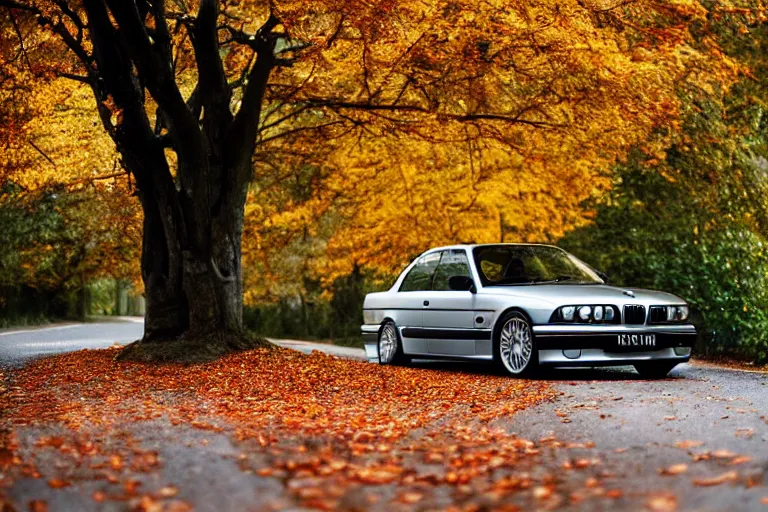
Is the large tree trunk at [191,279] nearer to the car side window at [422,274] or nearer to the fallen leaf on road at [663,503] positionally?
the car side window at [422,274]

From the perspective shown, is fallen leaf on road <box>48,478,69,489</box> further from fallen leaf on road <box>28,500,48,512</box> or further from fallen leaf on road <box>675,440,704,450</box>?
fallen leaf on road <box>675,440,704,450</box>

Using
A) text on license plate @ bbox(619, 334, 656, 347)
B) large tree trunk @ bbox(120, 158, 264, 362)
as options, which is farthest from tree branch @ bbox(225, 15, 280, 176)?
text on license plate @ bbox(619, 334, 656, 347)

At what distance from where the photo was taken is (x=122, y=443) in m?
7.09

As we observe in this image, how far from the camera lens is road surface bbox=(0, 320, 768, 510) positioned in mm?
5491

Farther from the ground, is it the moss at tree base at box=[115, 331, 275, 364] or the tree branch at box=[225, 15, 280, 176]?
the tree branch at box=[225, 15, 280, 176]

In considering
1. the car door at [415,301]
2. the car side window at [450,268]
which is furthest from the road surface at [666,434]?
the car door at [415,301]

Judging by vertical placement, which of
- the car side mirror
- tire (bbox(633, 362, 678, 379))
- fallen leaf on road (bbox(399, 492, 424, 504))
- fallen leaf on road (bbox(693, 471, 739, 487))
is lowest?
fallen leaf on road (bbox(399, 492, 424, 504))

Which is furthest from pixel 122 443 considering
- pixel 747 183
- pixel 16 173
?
pixel 16 173

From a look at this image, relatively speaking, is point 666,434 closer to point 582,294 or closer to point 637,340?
point 637,340

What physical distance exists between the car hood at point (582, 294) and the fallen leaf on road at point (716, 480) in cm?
574

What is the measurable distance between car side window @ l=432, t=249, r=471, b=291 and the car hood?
87cm

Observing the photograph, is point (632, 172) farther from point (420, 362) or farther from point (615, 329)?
point (615, 329)

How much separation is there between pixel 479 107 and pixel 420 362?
444 cm

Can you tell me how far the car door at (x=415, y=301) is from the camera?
13719 mm
